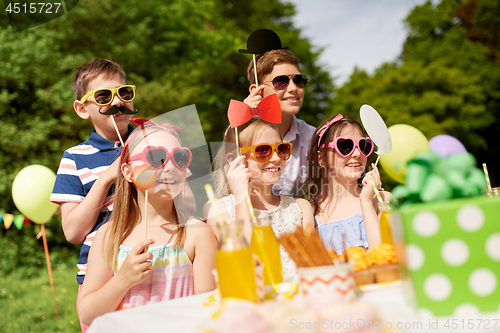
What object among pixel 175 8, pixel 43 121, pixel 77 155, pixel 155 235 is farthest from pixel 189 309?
pixel 175 8

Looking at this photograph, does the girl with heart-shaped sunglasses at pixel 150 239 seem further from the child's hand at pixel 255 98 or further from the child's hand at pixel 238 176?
the child's hand at pixel 255 98

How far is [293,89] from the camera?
10.1 ft

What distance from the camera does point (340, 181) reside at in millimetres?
2760

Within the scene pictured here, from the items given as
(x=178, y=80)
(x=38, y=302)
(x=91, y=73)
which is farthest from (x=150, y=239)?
(x=178, y=80)

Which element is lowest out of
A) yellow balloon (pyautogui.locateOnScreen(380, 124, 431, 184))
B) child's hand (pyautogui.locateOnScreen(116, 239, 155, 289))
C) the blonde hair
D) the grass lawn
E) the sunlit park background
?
the grass lawn

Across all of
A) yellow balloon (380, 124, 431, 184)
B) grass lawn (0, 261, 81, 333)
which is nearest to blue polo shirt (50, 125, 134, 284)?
yellow balloon (380, 124, 431, 184)

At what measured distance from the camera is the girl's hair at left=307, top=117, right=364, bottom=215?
2787 millimetres

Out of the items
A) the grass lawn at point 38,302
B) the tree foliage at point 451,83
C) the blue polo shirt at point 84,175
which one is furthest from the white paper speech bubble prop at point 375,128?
the tree foliage at point 451,83

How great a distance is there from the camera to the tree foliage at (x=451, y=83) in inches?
634

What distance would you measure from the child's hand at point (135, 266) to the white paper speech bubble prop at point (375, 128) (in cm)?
140

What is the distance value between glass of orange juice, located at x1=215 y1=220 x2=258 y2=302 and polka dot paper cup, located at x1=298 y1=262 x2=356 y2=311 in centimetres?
18

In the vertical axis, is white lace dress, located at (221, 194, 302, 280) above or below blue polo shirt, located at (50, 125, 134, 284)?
below

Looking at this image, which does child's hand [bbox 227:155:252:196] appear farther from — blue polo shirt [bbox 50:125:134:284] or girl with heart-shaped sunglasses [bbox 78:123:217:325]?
blue polo shirt [bbox 50:125:134:284]

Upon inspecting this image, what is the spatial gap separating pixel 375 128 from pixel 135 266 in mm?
1564
